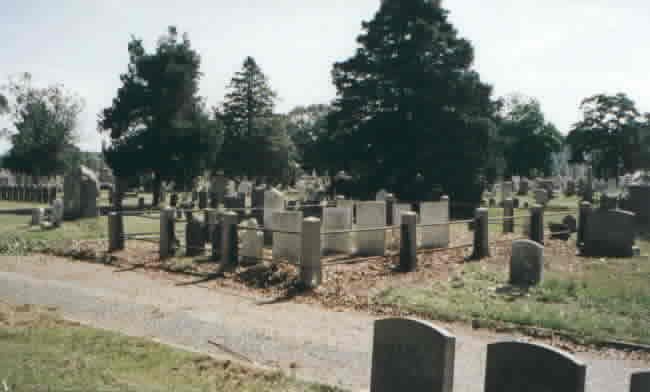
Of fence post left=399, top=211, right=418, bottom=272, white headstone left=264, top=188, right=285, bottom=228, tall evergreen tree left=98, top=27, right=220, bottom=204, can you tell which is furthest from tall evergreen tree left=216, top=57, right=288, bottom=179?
fence post left=399, top=211, right=418, bottom=272

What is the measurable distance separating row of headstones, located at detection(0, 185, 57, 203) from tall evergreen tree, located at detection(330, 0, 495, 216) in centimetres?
2149

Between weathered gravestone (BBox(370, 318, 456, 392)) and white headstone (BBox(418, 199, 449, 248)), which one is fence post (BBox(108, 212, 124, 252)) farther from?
weathered gravestone (BBox(370, 318, 456, 392))

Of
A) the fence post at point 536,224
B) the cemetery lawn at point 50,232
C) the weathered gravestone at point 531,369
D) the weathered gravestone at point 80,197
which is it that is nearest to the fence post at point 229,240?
the cemetery lawn at point 50,232

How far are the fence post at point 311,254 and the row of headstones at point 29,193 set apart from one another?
3179cm

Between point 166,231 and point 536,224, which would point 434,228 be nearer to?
point 536,224

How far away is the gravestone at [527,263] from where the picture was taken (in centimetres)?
1008

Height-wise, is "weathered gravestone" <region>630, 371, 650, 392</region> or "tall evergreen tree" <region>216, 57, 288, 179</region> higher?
"tall evergreen tree" <region>216, 57, 288, 179</region>

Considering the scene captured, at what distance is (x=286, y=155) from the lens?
58406 mm

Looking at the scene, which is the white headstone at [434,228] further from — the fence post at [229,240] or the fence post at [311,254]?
the fence post at [229,240]

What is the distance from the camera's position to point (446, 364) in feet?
12.3

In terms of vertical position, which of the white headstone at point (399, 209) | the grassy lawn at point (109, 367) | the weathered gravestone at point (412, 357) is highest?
the white headstone at point (399, 209)

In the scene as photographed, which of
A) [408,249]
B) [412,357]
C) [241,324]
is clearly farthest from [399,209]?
[412,357]

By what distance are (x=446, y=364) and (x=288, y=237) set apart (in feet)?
29.9

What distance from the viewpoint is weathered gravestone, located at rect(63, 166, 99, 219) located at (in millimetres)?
21219
